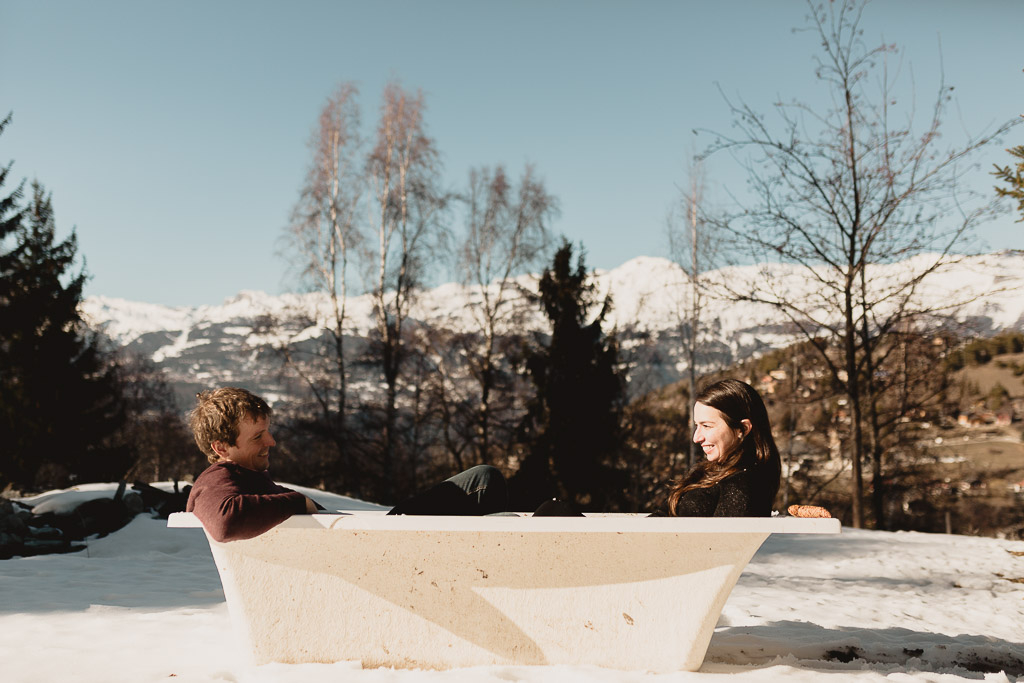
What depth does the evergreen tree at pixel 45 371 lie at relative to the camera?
13805 millimetres

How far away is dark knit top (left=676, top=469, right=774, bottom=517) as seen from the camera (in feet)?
7.07

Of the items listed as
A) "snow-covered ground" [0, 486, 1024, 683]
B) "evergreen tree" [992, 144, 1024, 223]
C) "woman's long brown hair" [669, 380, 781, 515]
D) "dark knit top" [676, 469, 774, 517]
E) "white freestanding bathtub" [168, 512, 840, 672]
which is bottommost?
"snow-covered ground" [0, 486, 1024, 683]

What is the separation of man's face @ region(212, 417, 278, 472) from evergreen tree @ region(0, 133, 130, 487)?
13203 mm

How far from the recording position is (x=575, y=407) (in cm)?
1202

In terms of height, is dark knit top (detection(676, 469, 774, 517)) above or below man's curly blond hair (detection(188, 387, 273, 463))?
below

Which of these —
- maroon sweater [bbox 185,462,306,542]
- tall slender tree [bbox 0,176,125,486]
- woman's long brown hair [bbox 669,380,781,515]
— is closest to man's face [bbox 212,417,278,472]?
maroon sweater [bbox 185,462,306,542]

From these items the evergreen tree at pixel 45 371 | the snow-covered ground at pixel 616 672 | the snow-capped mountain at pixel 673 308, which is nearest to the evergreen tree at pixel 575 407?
the snow-capped mountain at pixel 673 308

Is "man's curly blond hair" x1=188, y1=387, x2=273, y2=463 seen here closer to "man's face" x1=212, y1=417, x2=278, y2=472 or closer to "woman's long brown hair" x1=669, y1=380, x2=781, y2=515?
"man's face" x1=212, y1=417, x2=278, y2=472

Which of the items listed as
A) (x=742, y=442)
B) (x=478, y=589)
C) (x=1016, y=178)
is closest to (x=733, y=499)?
(x=742, y=442)

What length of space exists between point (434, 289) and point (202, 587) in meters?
10.6

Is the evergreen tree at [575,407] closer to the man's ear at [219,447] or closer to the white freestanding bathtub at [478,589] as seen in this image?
the white freestanding bathtub at [478,589]

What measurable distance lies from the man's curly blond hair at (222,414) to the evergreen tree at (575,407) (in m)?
9.75

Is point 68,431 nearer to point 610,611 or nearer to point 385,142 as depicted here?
point 385,142

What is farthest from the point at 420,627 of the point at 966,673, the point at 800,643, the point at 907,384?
the point at 907,384
